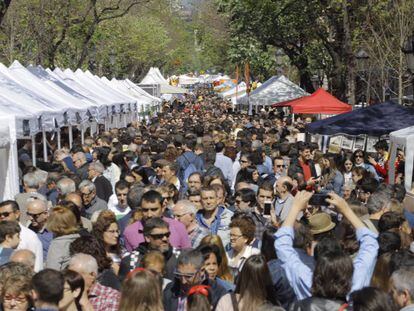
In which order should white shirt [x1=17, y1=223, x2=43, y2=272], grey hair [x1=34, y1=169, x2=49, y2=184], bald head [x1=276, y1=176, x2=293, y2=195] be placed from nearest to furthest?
white shirt [x1=17, y1=223, x2=43, y2=272] → bald head [x1=276, y1=176, x2=293, y2=195] → grey hair [x1=34, y1=169, x2=49, y2=184]

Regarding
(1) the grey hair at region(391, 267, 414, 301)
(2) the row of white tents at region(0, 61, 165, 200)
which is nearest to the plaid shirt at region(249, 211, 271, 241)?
(1) the grey hair at region(391, 267, 414, 301)

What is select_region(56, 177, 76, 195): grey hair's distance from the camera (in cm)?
1029

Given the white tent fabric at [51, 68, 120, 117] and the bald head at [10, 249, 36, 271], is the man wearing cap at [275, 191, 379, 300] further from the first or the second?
the white tent fabric at [51, 68, 120, 117]

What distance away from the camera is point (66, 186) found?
407 inches

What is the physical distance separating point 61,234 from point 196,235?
4.39ft

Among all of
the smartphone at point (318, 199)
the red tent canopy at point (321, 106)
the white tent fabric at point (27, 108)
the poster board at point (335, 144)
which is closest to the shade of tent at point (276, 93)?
the red tent canopy at point (321, 106)

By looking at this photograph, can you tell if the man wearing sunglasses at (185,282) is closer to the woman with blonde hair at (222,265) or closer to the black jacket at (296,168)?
the woman with blonde hair at (222,265)

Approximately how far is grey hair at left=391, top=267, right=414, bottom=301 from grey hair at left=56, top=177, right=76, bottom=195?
559 cm

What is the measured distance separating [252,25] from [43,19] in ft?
24.6

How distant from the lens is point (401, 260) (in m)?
6.05

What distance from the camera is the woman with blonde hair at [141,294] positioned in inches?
206

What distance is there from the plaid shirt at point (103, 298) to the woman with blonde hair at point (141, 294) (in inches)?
27.3

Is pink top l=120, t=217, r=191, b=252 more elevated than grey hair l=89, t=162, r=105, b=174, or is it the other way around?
grey hair l=89, t=162, r=105, b=174

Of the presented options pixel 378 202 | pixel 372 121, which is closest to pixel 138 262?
pixel 378 202
